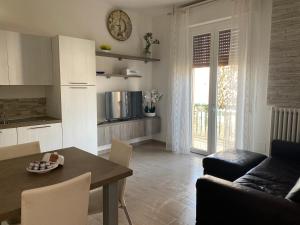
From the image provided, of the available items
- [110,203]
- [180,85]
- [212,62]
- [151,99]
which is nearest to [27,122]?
[110,203]

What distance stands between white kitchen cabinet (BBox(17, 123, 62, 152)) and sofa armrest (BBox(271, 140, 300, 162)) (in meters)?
3.06

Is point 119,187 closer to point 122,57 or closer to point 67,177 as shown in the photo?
point 67,177

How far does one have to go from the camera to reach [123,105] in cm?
479

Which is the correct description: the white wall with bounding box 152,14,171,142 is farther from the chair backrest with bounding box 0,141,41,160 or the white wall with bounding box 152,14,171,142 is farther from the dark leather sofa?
the chair backrest with bounding box 0,141,41,160

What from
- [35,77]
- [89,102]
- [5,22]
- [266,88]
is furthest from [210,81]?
→ [5,22]

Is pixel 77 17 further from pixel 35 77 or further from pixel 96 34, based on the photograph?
pixel 35 77

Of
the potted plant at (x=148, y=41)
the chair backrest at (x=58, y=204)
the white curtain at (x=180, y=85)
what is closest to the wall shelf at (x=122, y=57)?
the potted plant at (x=148, y=41)

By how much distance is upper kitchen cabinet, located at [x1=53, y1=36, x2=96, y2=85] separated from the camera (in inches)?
139

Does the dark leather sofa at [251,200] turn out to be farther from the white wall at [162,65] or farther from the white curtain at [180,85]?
A: the white wall at [162,65]

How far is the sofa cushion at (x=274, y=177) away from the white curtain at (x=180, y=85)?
2.03 metres

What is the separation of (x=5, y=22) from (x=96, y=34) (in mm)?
1509

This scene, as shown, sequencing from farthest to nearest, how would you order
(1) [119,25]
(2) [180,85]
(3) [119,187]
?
1. (1) [119,25]
2. (2) [180,85]
3. (3) [119,187]

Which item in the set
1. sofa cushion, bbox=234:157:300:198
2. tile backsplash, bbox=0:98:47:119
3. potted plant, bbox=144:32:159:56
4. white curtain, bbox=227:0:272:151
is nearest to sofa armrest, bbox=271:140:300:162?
sofa cushion, bbox=234:157:300:198

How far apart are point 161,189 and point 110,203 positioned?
61.1 inches
